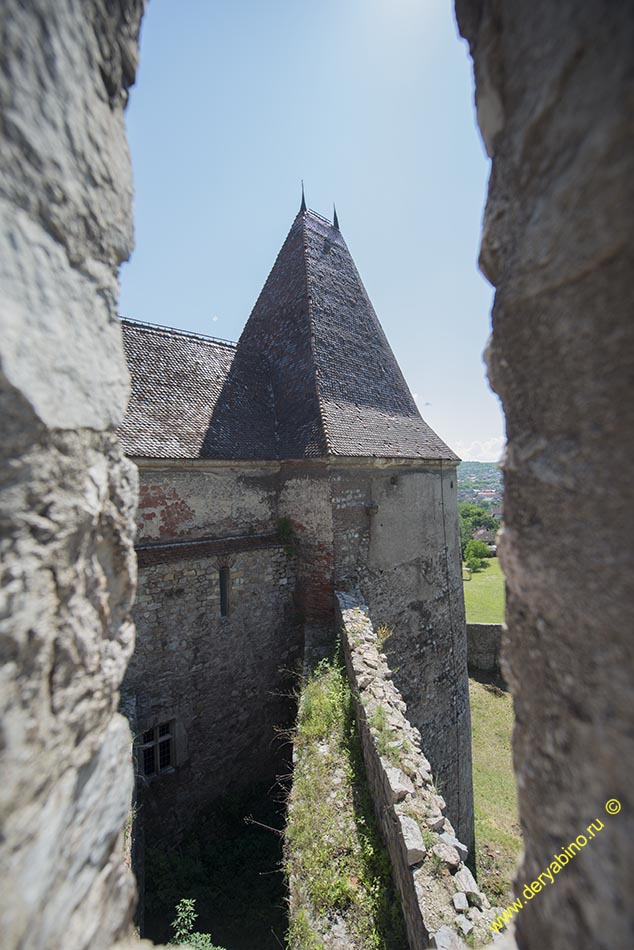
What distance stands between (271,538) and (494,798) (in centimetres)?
1007

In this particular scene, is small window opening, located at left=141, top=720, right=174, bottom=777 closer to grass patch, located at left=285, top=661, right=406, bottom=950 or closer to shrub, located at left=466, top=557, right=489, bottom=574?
grass patch, located at left=285, top=661, right=406, bottom=950

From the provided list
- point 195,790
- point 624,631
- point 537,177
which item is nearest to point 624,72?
point 537,177

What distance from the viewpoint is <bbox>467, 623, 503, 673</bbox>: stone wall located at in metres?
20.5

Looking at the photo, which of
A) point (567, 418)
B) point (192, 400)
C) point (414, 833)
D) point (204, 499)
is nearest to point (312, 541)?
point (204, 499)

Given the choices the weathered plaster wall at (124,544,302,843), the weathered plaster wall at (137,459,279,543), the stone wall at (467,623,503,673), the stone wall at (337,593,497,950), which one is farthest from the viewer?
the stone wall at (467,623,503,673)

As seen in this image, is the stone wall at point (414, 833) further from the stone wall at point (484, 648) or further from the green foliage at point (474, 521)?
the green foliage at point (474, 521)

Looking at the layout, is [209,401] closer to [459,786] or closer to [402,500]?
[402,500]

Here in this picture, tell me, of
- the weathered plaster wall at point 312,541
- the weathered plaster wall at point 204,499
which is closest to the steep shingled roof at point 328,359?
the weathered plaster wall at point 312,541

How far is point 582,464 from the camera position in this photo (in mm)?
1479

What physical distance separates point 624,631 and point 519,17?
2.24m

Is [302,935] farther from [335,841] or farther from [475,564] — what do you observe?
[475,564]

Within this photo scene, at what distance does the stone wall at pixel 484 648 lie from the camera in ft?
67.2

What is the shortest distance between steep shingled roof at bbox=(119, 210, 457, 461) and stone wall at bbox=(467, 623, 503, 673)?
12.6 meters

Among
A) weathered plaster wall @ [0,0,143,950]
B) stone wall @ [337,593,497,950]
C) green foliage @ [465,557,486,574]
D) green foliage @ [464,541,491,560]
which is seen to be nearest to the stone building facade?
stone wall @ [337,593,497,950]
